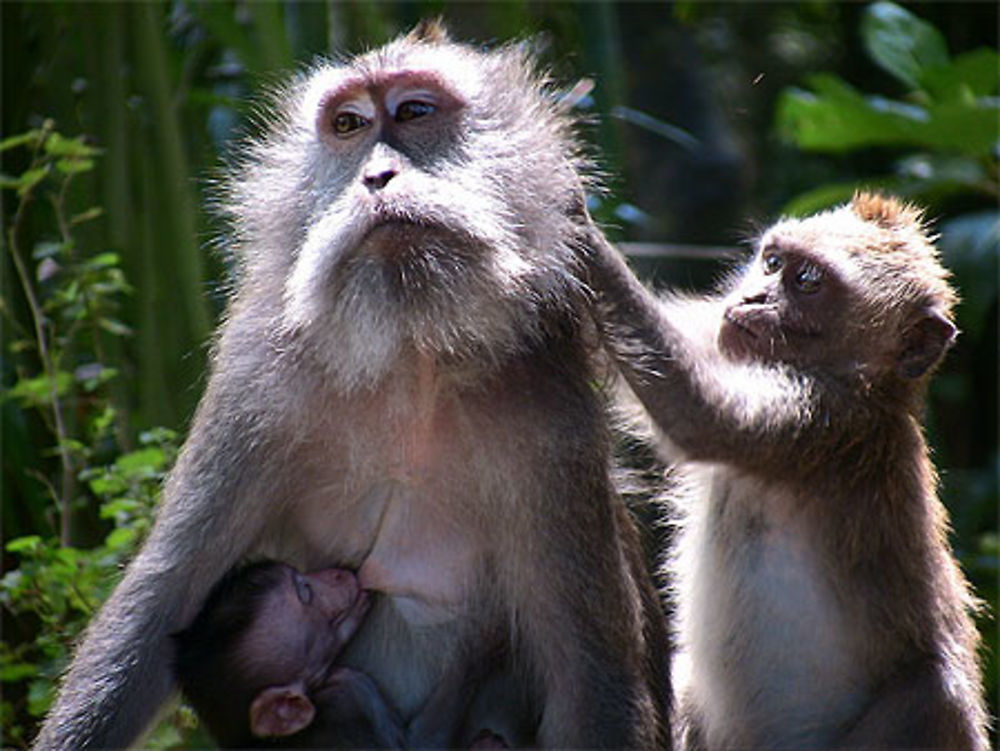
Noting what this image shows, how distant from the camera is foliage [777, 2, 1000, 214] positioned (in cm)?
646

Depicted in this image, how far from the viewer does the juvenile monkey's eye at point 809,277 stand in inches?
160

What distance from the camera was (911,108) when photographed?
682 cm

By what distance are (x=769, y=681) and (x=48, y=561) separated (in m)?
1.82

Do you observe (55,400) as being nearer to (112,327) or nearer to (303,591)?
(112,327)

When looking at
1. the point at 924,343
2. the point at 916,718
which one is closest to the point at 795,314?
the point at 924,343

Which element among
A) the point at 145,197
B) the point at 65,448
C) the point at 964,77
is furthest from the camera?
the point at 964,77

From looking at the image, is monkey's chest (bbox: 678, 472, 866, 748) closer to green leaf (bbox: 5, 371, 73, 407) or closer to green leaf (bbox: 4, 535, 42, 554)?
green leaf (bbox: 4, 535, 42, 554)

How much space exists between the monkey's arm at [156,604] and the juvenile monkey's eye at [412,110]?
2.37 feet

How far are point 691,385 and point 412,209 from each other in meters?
0.82

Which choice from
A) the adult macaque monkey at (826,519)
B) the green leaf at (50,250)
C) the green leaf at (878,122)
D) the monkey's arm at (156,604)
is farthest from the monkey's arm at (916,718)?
the green leaf at (878,122)

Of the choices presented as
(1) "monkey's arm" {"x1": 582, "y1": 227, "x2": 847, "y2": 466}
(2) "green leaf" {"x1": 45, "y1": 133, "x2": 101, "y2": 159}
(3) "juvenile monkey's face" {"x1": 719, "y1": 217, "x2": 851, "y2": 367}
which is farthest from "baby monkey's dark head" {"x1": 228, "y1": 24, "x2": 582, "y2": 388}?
(2) "green leaf" {"x1": 45, "y1": 133, "x2": 101, "y2": 159}

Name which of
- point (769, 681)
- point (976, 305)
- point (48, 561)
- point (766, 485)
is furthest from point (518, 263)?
point (976, 305)

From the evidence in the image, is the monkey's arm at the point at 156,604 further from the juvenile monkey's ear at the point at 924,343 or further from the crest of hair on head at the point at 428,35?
the juvenile monkey's ear at the point at 924,343

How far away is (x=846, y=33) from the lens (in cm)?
1108
